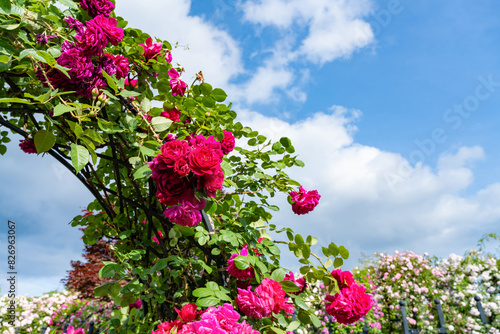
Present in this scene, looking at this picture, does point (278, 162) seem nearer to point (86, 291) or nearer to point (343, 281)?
point (343, 281)

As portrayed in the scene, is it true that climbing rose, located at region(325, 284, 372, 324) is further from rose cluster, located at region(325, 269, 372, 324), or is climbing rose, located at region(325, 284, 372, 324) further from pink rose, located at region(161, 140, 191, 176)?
pink rose, located at region(161, 140, 191, 176)

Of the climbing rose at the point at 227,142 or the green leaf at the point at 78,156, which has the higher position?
the climbing rose at the point at 227,142

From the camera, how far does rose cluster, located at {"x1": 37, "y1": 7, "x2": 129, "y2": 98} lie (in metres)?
1.35

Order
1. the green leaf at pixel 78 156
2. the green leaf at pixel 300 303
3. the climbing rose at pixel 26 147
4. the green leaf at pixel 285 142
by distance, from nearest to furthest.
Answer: the green leaf at pixel 78 156 → the green leaf at pixel 300 303 → the green leaf at pixel 285 142 → the climbing rose at pixel 26 147

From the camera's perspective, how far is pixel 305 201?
2.11m

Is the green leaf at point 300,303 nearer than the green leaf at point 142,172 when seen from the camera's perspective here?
No

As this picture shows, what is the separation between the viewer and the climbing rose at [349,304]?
1608 millimetres

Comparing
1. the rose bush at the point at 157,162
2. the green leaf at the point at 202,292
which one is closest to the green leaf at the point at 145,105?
the rose bush at the point at 157,162

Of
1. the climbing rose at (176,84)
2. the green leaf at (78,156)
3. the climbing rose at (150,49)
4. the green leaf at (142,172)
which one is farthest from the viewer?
the climbing rose at (176,84)

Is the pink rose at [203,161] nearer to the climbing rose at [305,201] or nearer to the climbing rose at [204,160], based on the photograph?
the climbing rose at [204,160]

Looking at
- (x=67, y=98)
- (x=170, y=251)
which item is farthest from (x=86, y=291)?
(x=67, y=98)

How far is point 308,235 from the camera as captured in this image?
5.84 feet

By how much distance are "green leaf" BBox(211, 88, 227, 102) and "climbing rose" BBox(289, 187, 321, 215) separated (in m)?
0.84

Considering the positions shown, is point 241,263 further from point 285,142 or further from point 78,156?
point 285,142
